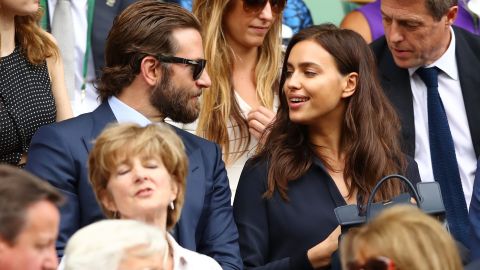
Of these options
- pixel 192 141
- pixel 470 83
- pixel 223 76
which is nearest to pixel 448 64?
pixel 470 83

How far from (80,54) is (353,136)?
180cm

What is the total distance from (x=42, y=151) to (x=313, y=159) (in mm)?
1242

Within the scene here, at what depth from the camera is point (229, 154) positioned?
6074 mm

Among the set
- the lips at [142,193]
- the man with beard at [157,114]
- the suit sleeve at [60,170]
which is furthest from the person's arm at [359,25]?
the lips at [142,193]

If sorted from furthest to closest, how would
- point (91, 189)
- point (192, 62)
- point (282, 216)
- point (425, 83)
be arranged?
point (425, 83) < point (192, 62) < point (282, 216) < point (91, 189)

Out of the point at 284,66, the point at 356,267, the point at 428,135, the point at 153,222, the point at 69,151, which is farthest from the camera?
the point at 428,135

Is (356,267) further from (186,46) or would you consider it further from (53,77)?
(53,77)

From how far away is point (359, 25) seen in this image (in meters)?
7.24

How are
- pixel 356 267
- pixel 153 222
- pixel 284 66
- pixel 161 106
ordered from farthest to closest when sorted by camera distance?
1. pixel 284 66
2. pixel 161 106
3. pixel 153 222
4. pixel 356 267

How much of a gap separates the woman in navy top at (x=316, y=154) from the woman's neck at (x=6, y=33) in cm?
123

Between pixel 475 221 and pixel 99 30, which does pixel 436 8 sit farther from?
pixel 99 30

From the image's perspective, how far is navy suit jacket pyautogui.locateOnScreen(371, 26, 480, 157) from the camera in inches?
245

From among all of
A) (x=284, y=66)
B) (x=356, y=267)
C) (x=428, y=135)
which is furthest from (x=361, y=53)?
(x=356, y=267)

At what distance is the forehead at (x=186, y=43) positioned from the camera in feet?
17.8
